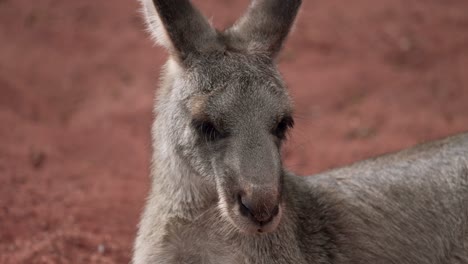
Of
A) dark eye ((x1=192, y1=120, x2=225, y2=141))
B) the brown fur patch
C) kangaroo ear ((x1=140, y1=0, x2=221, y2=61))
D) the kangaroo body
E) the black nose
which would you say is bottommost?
the kangaroo body

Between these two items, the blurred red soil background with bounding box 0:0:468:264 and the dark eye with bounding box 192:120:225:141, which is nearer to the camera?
the dark eye with bounding box 192:120:225:141

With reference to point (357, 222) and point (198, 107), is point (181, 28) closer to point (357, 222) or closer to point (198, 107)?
point (198, 107)

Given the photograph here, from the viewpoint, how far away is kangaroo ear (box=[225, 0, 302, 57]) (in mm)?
5551

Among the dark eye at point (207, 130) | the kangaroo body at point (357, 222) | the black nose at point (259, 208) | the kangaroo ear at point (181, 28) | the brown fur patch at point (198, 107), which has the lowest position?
the kangaroo body at point (357, 222)

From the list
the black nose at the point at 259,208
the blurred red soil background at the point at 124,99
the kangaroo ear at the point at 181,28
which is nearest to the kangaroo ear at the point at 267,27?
the kangaroo ear at the point at 181,28

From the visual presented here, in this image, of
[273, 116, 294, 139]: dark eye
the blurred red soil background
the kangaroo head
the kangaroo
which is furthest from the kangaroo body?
the blurred red soil background

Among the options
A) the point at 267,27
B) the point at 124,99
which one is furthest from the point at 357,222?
the point at 124,99

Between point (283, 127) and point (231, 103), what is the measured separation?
42cm

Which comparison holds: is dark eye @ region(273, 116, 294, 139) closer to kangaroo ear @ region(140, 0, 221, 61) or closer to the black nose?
the black nose

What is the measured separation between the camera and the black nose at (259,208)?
4.63 m

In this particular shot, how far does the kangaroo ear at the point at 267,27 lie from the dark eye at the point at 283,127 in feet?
1.92

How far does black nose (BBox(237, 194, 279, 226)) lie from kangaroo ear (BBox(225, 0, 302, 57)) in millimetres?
1273

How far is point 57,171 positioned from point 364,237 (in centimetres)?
498

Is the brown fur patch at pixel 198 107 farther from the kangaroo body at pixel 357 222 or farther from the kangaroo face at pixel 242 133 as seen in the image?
the kangaroo body at pixel 357 222
